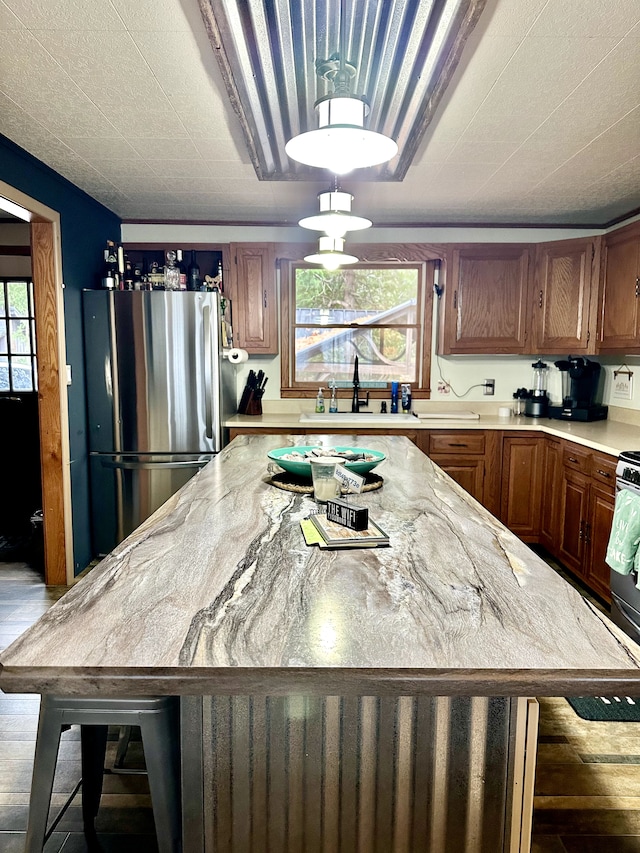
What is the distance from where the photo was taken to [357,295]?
14.9 ft

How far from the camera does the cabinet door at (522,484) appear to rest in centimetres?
397

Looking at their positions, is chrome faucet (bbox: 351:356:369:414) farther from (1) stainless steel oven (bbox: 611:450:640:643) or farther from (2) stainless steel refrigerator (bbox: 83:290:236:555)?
(1) stainless steel oven (bbox: 611:450:640:643)

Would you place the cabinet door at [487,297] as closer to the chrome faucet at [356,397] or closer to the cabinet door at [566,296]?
the cabinet door at [566,296]

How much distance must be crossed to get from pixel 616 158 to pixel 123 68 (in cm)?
233

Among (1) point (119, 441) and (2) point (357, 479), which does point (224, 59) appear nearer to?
(2) point (357, 479)

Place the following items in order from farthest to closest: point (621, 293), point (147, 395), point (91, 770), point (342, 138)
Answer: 1. point (147, 395)
2. point (621, 293)
3. point (91, 770)
4. point (342, 138)

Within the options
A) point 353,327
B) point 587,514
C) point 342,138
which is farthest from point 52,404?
point 587,514

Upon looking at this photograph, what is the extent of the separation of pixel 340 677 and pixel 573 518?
3.04 m

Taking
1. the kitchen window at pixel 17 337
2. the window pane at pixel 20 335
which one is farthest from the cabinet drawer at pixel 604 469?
the window pane at pixel 20 335

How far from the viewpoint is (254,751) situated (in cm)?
103

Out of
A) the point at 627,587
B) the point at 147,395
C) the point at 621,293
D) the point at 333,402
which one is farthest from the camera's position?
the point at 333,402

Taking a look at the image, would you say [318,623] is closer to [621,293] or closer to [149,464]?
[149,464]

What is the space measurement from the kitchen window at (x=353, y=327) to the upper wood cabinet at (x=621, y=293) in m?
1.26

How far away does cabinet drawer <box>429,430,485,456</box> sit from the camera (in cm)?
399
